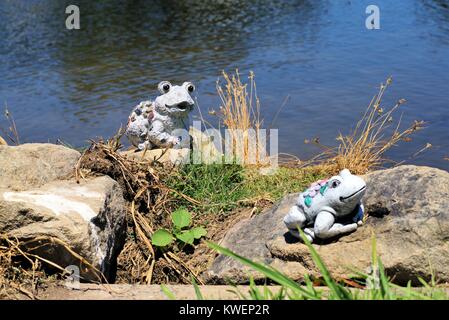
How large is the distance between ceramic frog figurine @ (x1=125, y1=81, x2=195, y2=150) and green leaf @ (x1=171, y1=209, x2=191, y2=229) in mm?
975

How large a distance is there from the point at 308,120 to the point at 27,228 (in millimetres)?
5009

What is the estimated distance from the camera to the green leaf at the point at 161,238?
5.24m

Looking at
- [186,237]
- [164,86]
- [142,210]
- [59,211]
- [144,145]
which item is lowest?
[186,237]

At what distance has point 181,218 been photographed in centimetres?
545

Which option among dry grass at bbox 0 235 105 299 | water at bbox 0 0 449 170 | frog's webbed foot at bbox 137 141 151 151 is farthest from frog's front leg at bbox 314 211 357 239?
water at bbox 0 0 449 170

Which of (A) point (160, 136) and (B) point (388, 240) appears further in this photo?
(A) point (160, 136)

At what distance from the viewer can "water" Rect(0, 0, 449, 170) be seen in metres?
9.05

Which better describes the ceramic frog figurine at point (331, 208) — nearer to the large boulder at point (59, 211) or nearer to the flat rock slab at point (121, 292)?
the flat rock slab at point (121, 292)

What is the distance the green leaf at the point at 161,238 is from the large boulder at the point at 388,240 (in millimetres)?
399

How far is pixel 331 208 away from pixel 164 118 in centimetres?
228

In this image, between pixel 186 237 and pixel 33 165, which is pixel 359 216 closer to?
pixel 186 237

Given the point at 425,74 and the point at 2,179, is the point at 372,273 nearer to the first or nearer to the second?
the point at 2,179

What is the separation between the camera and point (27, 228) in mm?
4496

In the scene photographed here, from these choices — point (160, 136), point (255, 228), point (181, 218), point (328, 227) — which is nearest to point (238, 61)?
point (160, 136)
